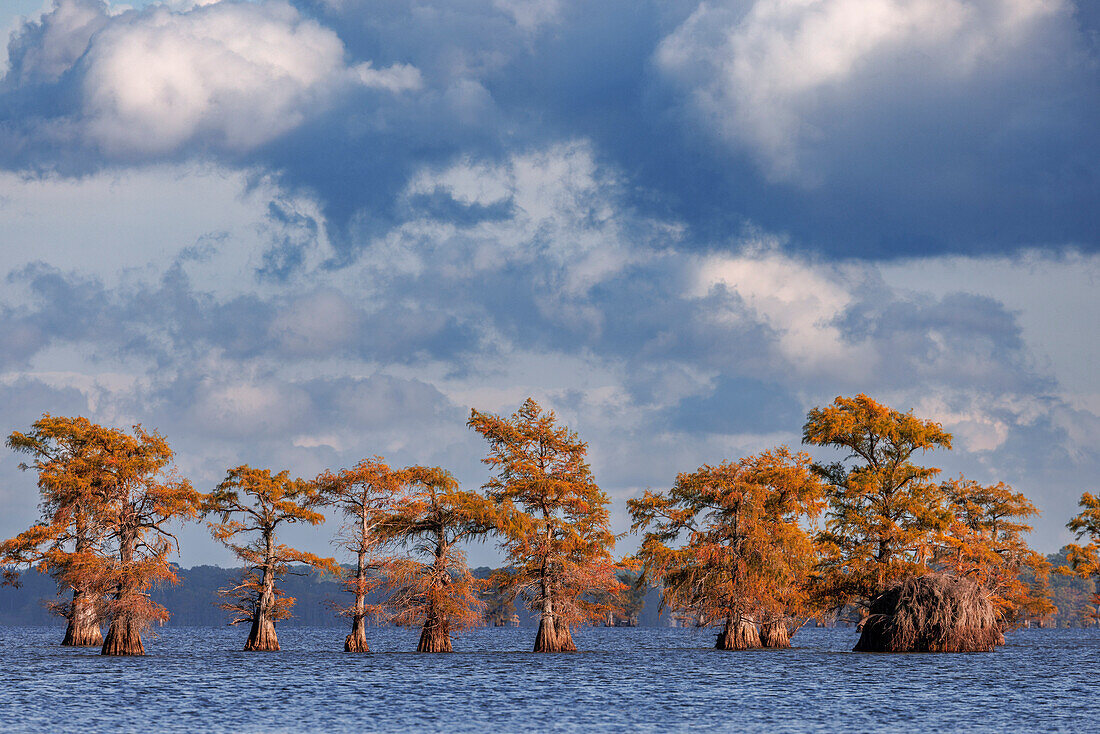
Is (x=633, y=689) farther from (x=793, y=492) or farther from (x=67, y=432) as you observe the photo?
(x=67, y=432)

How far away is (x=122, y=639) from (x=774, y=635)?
54410mm

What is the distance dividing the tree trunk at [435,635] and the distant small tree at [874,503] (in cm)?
2952

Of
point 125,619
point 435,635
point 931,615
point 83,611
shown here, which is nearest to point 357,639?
point 435,635

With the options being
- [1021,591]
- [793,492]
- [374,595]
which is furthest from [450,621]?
[1021,591]

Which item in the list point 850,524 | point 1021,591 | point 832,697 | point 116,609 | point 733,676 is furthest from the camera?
point 1021,591

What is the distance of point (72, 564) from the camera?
73.8 meters

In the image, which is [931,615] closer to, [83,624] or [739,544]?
[739,544]

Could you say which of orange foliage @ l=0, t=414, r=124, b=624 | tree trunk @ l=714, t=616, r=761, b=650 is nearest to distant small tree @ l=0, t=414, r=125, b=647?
orange foliage @ l=0, t=414, r=124, b=624

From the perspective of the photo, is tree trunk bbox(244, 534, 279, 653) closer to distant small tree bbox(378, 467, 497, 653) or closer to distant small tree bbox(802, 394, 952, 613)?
distant small tree bbox(378, 467, 497, 653)

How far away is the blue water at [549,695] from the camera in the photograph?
134 ft

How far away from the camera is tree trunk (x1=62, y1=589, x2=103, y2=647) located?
75494mm

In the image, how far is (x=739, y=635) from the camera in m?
85.4

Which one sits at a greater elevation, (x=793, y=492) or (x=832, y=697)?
(x=793, y=492)

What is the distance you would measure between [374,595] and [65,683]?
26.7m
